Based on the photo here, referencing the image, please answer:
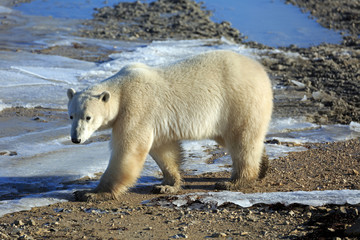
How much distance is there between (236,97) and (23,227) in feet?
9.19

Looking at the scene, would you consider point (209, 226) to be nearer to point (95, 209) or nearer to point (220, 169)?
point (95, 209)

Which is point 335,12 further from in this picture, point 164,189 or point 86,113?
point 86,113

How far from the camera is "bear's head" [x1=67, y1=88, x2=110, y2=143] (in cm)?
568

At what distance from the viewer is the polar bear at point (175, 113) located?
231 inches

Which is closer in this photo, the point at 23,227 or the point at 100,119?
the point at 23,227

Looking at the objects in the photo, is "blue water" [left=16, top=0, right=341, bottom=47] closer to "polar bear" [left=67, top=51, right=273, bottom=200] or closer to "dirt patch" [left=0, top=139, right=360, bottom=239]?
"polar bear" [left=67, top=51, right=273, bottom=200]

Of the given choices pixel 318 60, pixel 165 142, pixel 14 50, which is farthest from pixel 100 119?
pixel 14 50

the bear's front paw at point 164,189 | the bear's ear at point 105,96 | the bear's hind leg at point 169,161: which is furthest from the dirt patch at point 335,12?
the bear's ear at point 105,96

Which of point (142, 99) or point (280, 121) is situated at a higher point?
point (142, 99)

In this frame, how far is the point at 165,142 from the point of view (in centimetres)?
632

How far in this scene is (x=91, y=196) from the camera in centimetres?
583

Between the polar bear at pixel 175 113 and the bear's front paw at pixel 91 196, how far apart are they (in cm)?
1

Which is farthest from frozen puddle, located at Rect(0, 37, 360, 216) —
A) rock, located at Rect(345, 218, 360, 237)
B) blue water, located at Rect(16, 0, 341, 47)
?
blue water, located at Rect(16, 0, 341, 47)

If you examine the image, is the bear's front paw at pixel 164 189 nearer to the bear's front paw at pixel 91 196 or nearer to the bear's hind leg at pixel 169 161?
the bear's hind leg at pixel 169 161
